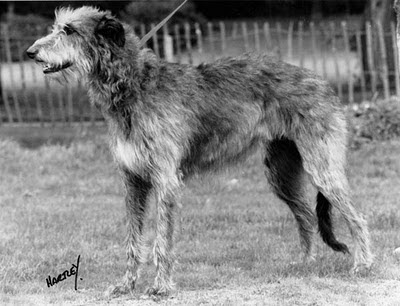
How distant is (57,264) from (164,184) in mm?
1660

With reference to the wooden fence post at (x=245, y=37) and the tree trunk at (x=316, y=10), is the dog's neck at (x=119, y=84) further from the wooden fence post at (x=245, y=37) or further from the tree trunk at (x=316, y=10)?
the tree trunk at (x=316, y=10)

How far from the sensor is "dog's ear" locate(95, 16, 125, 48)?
21.4ft

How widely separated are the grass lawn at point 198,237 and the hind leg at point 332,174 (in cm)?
36

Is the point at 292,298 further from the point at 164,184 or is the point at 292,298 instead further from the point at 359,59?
the point at 359,59

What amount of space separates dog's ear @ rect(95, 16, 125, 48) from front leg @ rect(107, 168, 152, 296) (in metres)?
1.10

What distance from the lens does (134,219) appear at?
6.95 metres

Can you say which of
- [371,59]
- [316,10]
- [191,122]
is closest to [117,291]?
[191,122]

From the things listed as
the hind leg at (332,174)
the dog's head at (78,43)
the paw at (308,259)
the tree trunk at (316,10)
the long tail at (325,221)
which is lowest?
the paw at (308,259)

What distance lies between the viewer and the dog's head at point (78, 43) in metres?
6.38

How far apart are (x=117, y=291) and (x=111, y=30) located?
2164mm

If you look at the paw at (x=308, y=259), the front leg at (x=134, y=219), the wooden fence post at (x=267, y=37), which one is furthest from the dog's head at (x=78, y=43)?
the wooden fence post at (x=267, y=37)

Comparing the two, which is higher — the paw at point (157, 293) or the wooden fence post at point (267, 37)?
the wooden fence post at point (267, 37)

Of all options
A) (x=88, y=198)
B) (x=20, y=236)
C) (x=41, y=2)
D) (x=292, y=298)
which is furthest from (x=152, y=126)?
(x=41, y=2)
